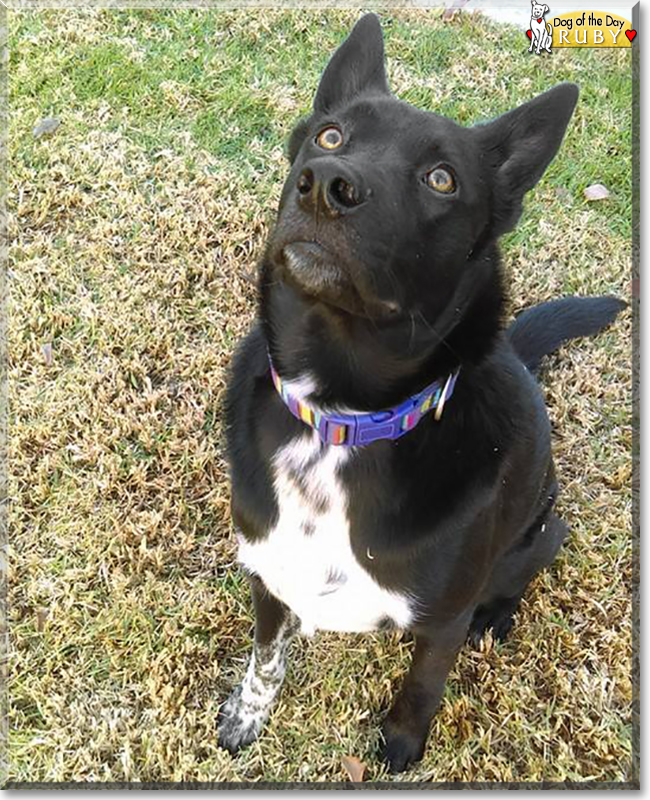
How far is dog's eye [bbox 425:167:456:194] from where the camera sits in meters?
1.93

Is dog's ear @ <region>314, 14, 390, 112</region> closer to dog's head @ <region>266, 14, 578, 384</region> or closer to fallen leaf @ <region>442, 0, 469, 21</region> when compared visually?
dog's head @ <region>266, 14, 578, 384</region>

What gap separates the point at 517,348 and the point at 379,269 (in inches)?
60.2

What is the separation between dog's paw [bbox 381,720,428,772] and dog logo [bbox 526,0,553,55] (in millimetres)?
3455

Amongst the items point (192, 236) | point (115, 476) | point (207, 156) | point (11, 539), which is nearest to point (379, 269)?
point (115, 476)

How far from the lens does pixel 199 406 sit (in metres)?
3.47

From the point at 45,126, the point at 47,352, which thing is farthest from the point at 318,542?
the point at 45,126

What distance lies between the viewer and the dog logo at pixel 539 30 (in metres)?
4.18

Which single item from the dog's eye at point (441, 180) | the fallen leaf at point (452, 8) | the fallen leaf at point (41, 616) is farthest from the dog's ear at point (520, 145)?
the fallen leaf at point (452, 8)

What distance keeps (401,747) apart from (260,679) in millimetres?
526

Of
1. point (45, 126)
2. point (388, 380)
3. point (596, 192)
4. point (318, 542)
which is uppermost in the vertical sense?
point (388, 380)

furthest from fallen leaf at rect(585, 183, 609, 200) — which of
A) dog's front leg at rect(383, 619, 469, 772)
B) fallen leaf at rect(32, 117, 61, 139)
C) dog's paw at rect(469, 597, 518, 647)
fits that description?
fallen leaf at rect(32, 117, 61, 139)

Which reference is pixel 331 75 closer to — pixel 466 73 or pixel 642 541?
pixel 642 541

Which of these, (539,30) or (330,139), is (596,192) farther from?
(330,139)

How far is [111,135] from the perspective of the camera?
4340 millimetres
